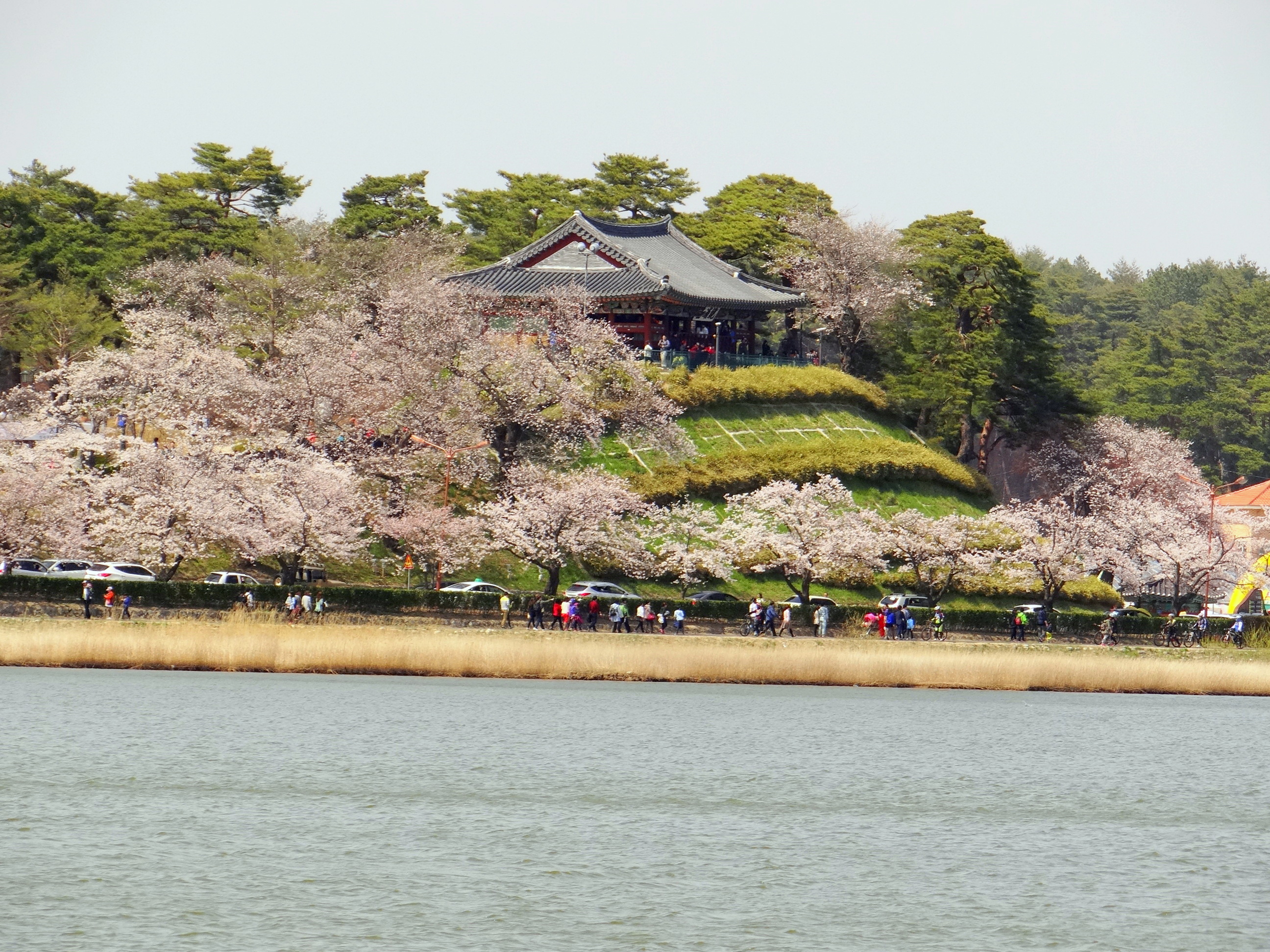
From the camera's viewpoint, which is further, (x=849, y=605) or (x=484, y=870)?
(x=849, y=605)

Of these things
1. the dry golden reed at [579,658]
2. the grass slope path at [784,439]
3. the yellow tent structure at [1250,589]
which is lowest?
the dry golden reed at [579,658]

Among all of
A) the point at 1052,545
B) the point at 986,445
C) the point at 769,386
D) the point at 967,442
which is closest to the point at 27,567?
the point at 769,386

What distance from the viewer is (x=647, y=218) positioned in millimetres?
113312

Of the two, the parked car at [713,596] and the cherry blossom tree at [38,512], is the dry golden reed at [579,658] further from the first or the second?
the cherry blossom tree at [38,512]

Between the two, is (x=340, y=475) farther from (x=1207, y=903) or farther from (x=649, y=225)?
(x=1207, y=903)

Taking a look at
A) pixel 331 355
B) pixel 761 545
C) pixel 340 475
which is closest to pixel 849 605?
pixel 761 545

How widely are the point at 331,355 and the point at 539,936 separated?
56827 mm

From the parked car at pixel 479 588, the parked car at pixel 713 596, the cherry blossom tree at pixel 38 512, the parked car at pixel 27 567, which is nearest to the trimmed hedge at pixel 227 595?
the parked car at pixel 479 588

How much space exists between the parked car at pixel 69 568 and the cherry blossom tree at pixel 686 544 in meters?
24.9

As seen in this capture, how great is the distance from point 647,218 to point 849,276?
23663mm

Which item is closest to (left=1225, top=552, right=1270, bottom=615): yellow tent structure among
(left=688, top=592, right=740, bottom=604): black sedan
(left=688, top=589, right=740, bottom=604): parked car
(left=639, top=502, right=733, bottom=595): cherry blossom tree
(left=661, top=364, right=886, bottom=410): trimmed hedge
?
(left=661, top=364, right=886, bottom=410): trimmed hedge

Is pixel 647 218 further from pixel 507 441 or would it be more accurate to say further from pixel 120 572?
pixel 120 572

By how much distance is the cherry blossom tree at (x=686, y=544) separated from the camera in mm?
68625

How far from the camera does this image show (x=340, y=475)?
2552 inches
